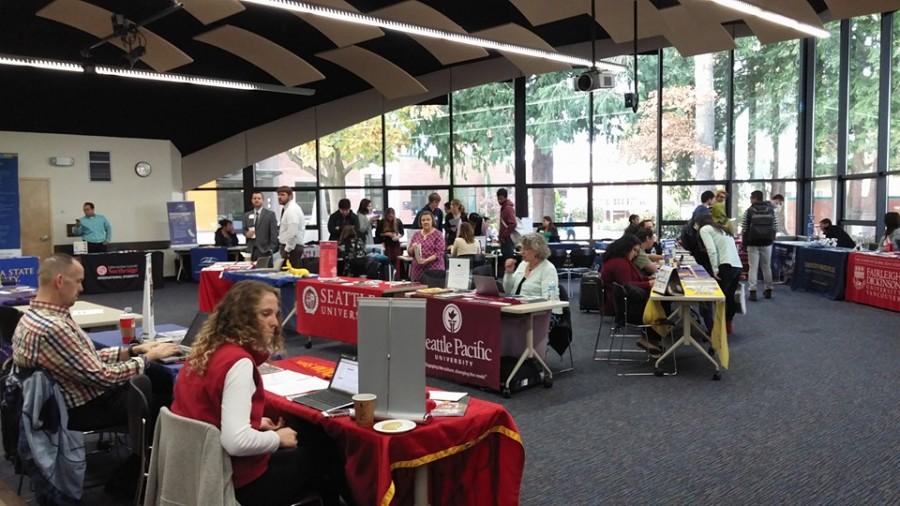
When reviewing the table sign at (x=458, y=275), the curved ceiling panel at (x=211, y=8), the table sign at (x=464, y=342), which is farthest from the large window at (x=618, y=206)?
the table sign at (x=464, y=342)

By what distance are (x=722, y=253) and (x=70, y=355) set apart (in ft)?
18.9

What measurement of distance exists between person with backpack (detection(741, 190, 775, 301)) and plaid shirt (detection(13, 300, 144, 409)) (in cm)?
836

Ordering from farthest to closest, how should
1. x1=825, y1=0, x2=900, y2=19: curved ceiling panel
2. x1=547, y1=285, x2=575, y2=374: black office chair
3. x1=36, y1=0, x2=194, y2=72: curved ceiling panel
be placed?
1. x1=825, y1=0, x2=900, y2=19: curved ceiling panel
2. x1=36, y1=0, x2=194, y2=72: curved ceiling panel
3. x1=547, y1=285, x2=575, y2=374: black office chair

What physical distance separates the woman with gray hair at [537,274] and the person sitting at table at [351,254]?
10.6ft

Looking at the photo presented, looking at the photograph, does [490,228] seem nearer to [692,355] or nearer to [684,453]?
[692,355]

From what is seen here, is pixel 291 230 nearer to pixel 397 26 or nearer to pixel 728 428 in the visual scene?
pixel 397 26

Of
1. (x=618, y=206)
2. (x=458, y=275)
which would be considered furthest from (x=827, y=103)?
(x=458, y=275)

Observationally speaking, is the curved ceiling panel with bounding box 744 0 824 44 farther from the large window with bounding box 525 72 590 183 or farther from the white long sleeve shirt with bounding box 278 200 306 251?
the white long sleeve shirt with bounding box 278 200 306 251

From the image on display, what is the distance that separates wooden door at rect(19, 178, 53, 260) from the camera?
11688 mm

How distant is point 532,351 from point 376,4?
5.50 m

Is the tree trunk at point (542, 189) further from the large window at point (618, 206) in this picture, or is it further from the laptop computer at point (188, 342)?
the laptop computer at point (188, 342)

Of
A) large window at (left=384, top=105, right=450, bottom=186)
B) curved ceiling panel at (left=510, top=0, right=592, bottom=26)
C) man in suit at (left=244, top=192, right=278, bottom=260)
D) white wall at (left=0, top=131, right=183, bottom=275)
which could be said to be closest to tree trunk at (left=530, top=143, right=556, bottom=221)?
large window at (left=384, top=105, right=450, bottom=186)

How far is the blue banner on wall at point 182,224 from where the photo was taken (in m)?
12.9

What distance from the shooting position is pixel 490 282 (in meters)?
5.36
